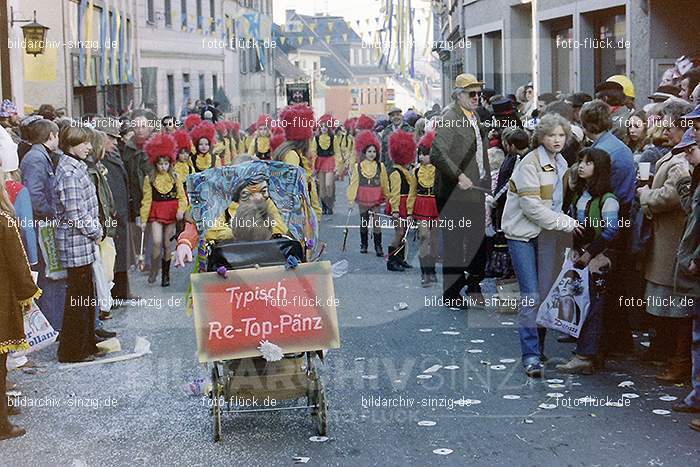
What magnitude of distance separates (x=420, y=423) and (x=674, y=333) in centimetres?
251

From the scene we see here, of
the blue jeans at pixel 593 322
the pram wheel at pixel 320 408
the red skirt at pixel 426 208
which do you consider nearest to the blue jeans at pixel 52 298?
the pram wheel at pixel 320 408

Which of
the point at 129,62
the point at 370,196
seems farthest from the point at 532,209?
the point at 129,62

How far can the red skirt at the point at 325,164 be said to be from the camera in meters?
23.0

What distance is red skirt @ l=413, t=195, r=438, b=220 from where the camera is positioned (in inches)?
553

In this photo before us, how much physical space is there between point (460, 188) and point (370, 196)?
4.77m

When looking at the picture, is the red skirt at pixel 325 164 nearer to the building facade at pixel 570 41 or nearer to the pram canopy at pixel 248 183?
the building facade at pixel 570 41

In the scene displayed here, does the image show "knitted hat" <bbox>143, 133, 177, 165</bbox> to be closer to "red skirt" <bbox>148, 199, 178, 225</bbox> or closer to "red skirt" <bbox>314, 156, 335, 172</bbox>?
"red skirt" <bbox>148, 199, 178, 225</bbox>

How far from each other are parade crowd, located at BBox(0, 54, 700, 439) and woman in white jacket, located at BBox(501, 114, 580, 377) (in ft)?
0.04

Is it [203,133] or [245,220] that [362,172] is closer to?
[203,133]

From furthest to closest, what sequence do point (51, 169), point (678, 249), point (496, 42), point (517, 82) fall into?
point (496, 42)
point (517, 82)
point (51, 169)
point (678, 249)

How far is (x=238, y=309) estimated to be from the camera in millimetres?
7379

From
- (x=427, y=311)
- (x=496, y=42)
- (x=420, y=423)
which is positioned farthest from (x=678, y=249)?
(x=496, y=42)

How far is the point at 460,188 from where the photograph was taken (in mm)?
11547

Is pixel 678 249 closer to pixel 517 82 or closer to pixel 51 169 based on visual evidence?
pixel 51 169
